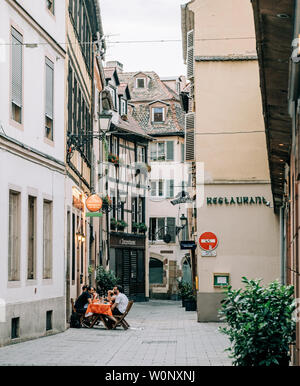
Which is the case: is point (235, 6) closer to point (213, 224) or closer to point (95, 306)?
point (213, 224)

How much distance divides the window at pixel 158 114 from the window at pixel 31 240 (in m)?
40.5

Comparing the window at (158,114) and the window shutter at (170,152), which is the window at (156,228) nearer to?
the window shutter at (170,152)

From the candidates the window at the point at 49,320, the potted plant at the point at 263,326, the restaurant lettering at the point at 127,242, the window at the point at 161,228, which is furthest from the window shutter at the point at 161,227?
the potted plant at the point at 263,326

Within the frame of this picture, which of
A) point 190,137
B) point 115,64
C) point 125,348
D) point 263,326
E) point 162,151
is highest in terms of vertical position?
point 115,64

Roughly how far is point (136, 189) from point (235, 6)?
26251mm

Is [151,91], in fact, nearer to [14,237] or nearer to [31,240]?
[31,240]

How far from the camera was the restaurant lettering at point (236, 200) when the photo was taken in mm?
24609

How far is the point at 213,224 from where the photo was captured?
80.9ft

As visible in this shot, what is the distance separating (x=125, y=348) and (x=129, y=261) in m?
33.2

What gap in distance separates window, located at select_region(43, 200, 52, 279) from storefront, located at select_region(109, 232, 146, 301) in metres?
25.7

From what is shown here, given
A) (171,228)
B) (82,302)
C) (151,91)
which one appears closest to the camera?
(82,302)

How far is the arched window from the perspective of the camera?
183 feet

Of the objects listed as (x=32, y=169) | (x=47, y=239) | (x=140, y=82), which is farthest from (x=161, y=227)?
(x=32, y=169)

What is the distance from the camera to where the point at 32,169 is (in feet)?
60.4
